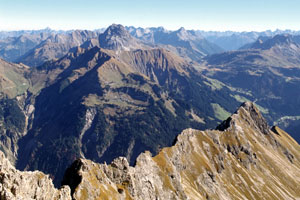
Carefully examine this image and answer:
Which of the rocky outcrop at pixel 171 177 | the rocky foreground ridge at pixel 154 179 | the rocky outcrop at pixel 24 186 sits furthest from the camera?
the rocky outcrop at pixel 171 177


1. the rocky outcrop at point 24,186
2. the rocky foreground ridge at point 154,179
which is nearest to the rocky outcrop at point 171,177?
the rocky foreground ridge at point 154,179

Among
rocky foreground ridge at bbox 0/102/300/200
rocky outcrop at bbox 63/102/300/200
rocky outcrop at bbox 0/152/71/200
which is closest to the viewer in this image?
rocky outcrop at bbox 0/152/71/200

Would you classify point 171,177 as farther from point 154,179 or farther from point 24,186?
point 24,186

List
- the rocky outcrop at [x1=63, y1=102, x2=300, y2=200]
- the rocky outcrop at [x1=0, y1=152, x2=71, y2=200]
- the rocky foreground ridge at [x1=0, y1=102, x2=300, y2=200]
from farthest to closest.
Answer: the rocky outcrop at [x1=63, y1=102, x2=300, y2=200]
the rocky foreground ridge at [x1=0, y1=102, x2=300, y2=200]
the rocky outcrop at [x1=0, y1=152, x2=71, y2=200]

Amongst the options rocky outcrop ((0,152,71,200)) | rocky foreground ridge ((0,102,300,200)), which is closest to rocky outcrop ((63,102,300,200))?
rocky foreground ridge ((0,102,300,200))

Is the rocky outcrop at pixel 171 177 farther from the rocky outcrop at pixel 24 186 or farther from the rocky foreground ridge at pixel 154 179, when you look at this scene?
the rocky outcrop at pixel 24 186

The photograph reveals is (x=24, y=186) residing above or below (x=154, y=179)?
above

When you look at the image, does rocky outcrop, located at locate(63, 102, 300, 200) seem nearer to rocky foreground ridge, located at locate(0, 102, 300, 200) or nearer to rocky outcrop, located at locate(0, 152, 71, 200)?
rocky foreground ridge, located at locate(0, 102, 300, 200)

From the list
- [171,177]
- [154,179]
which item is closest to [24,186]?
[154,179]

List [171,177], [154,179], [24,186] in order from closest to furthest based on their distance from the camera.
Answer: [24,186]
[154,179]
[171,177]
